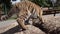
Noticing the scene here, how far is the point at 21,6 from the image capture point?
8.08 metres

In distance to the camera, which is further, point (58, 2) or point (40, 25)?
point (58, 2)

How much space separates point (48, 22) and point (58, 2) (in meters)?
13.4

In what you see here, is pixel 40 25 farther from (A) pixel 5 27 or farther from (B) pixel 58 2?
(B) pixel 58 2

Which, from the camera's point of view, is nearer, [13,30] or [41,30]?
[41,30]

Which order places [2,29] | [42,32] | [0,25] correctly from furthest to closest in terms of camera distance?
[0,25] < [2,29] < [42,32]

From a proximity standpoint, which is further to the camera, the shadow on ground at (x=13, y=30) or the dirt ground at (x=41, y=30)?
the shadow on ground at (x=13, y=30)

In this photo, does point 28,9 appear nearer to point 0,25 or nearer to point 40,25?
point 40,25

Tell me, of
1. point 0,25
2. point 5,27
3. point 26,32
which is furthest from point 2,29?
point 26,32

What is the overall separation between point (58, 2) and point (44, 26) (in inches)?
540

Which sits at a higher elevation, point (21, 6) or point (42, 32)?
point (21, 6)

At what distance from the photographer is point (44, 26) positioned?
26.9 feet

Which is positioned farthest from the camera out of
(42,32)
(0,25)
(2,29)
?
(0,25)

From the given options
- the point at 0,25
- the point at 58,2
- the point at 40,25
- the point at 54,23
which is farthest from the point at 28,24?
the point at 58,2

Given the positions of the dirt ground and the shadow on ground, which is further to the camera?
the shadow on ground
